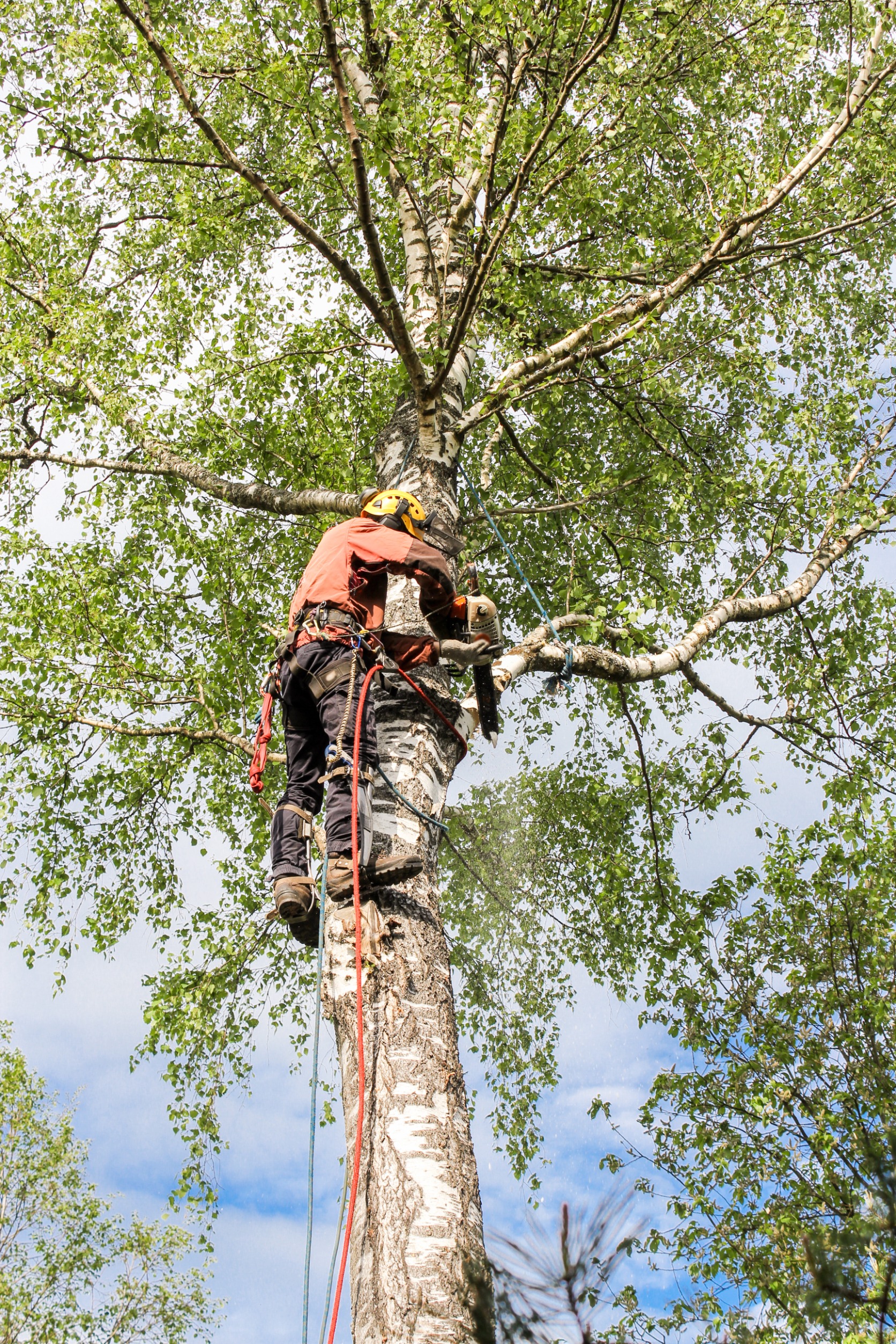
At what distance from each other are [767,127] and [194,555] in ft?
20.1

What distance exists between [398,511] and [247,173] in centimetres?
157

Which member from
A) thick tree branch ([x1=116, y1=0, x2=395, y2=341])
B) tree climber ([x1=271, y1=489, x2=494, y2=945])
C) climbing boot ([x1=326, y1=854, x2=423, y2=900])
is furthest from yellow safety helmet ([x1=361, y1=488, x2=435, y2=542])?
climbing boot ([x1=326, y1=854, x2=423, y2=900])

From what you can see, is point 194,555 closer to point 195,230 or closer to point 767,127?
point 195,230

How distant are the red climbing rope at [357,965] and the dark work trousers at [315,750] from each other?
0.17 ft

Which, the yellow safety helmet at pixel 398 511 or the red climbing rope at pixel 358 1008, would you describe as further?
the yellow safety helmet at pixel 398 511

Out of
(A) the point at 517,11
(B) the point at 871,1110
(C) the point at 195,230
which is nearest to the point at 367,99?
(C) the point at 195,230

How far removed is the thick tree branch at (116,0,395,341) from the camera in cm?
348

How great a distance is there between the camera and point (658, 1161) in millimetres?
7055

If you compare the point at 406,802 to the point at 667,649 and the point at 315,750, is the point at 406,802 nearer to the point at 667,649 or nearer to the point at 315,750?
the point at 315,750

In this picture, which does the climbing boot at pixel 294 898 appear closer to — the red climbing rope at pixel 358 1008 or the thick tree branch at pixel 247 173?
the red climbing rope at pixel 358 1008

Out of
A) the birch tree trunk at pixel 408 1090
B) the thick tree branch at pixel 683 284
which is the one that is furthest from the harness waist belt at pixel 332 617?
the thick tree branch at pixel 683 284

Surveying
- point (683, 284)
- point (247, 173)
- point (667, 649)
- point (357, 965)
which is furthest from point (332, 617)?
point (683, 284)

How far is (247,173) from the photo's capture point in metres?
4.05

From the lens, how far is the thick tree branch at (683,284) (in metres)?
Answer: 4.92
